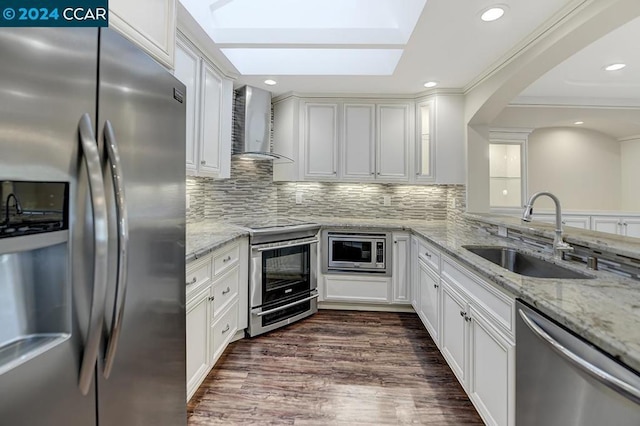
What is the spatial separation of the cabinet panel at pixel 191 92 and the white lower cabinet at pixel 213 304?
747 millimetres

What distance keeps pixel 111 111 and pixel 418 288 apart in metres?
2.74

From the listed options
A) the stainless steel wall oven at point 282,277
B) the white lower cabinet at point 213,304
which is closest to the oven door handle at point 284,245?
the stainless steel wall oven at point 282,277

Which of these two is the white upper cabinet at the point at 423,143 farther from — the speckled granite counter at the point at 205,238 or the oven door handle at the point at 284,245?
the speckled granite counter at the point at 205,238

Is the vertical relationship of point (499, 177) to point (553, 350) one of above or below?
above

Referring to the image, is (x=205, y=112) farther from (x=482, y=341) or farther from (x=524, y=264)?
(x=524, y=264)

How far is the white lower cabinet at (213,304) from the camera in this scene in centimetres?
169

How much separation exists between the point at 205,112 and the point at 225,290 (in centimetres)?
146

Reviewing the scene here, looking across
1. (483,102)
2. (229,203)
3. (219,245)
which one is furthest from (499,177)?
(219,245)

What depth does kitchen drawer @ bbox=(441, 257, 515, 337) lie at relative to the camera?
126cm

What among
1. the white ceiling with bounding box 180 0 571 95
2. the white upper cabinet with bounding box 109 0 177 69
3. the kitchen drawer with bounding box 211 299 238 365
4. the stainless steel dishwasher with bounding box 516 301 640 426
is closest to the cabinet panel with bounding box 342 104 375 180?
the white ceiling with bounding box 180 0 571 95

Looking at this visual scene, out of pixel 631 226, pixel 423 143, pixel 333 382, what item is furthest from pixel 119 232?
pixel 631 226

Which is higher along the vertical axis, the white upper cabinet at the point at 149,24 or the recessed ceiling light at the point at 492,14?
the recessed ceiling light at the point at 492,14

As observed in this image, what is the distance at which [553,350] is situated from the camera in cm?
95

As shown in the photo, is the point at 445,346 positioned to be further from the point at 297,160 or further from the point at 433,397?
the point at 297,160
